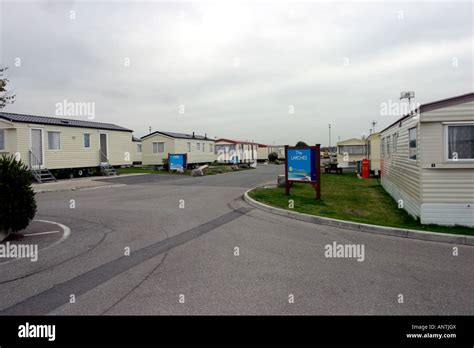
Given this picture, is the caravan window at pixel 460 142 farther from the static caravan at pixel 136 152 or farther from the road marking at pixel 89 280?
the static caravan at pixel 136 152

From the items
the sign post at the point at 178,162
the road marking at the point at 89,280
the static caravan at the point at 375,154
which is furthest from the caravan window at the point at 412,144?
the sign post at the point at 178,162

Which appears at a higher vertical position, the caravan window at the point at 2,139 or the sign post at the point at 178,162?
the caravan window at the point at 2,139

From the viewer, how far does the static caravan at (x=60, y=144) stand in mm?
19172

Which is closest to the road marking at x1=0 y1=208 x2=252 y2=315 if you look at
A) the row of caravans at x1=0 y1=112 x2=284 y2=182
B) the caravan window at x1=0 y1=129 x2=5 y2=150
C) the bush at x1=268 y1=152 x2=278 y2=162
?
the row of caravans at x1=0 y1=112 x2=284 y2=182

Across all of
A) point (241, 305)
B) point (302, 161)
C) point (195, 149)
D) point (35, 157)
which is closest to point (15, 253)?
point (241, 305)

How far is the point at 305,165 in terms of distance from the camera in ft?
42.3

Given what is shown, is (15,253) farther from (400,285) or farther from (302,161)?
(302,161)

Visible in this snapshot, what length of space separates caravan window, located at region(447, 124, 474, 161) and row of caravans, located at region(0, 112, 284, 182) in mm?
18807

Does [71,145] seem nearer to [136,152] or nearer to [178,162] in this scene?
[178,162]

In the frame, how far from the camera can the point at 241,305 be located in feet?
12.4

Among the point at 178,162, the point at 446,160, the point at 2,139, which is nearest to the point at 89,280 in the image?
the point at 446,160

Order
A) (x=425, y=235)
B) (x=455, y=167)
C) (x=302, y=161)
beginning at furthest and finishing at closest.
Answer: (x=302, y=161) → (x=455, y=167) → (x=425, y=235)

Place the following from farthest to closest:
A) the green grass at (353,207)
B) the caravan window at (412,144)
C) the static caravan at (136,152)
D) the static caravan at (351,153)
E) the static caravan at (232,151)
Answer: the static caravan at (232,151), the static caravan at (136,152), the static caravan at (351,153), the caravan window at (412,144), the green grass at (353,207)
